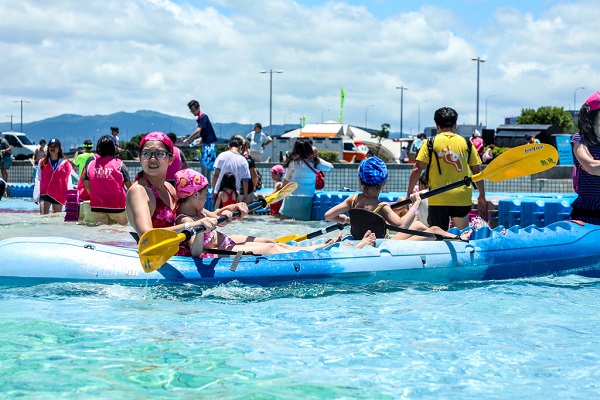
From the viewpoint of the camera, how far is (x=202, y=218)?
5434 mm

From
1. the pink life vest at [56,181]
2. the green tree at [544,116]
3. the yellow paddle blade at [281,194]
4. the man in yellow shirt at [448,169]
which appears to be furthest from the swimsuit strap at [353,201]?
the green tree at [544,116]

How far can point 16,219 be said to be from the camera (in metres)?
12.0

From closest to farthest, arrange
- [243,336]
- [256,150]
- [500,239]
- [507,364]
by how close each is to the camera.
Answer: [507,364]
[243,336]
[500,239]
[256,150]

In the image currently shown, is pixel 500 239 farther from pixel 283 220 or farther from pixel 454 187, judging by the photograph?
pixel 283 220

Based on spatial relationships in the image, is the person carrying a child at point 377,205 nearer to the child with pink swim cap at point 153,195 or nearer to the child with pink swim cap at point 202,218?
the child with pink swim cap at point 202,218

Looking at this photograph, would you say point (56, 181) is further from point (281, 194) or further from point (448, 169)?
point (448, 169)

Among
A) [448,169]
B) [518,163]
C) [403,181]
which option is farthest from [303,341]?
[403,181]

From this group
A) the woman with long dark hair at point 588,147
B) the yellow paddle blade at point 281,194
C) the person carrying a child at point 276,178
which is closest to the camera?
the woman with long dark hair at point 588,147

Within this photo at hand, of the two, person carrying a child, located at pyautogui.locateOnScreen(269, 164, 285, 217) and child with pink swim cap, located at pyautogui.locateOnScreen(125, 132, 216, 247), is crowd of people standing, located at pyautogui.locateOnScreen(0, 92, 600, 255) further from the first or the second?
person carrying a child, located at pyautogui.locateOnScreen(269, 164, 285, 217)

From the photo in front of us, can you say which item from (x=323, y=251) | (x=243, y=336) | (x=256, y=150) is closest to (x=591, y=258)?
(x=323, y=251)

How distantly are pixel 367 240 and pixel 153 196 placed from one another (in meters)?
1.68

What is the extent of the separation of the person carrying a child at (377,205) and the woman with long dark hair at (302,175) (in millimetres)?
4738

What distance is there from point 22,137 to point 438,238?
124 ft

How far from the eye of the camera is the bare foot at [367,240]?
5.92 m
